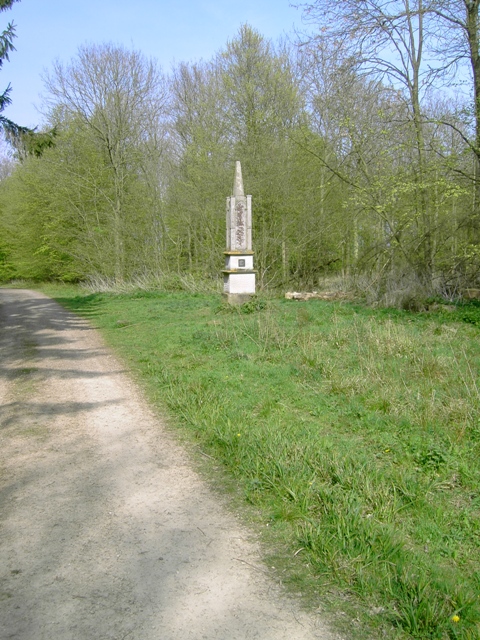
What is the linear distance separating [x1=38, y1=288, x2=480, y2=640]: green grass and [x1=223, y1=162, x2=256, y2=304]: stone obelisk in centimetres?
518

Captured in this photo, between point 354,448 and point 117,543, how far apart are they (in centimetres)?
223

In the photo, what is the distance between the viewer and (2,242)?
39.4 meters

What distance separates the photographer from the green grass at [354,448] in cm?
288

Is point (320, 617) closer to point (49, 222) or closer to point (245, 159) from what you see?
point (245, 159)

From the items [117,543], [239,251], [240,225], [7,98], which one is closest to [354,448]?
[117,543]

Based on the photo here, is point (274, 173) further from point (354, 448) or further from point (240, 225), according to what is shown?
point (354, 448)

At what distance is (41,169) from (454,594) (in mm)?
27868

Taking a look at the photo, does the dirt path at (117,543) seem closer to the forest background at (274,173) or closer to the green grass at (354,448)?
the green grass at (354,448)

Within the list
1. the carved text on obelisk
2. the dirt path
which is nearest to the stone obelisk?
the carved text on obelisk

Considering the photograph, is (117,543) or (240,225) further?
(240,225)

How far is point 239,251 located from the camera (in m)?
15.4

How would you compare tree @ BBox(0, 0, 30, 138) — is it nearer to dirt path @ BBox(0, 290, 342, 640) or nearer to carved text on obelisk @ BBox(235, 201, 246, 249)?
carved text on obelisk @ BBox(235, 201, 246, 249)

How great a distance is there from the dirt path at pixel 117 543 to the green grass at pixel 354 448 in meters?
0.30

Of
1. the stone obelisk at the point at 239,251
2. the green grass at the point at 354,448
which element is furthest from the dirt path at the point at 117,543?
the stone obelisk at the point at 239,251
